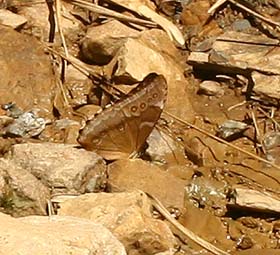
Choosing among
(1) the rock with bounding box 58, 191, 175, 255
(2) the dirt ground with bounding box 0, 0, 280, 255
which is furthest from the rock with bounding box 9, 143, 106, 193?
(1) the rock with bounding box 58, 191, 175, 255

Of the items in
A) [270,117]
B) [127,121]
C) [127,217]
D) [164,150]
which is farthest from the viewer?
A: [270,117]

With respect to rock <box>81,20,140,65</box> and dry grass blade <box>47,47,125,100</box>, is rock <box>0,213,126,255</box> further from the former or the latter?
rock <box>81,20,140,65</box>

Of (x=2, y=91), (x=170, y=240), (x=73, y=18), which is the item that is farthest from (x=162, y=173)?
(x=73, y=18)

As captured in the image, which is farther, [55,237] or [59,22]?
[59,22]

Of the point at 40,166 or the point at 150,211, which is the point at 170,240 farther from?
the point at 40,166

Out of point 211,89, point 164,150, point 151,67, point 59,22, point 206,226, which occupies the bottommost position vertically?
point 206,226

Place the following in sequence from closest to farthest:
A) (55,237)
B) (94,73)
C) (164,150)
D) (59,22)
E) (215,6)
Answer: (55,237), (164,150), (94,73), (59,22), (215,6)

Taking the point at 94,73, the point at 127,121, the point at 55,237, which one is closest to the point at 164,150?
the point at 127,121

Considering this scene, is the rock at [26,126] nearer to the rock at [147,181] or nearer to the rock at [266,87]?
the rock at [147,181]

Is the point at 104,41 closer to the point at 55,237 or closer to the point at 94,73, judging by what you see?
the point at 94,73

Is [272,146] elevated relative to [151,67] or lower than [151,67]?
lower
